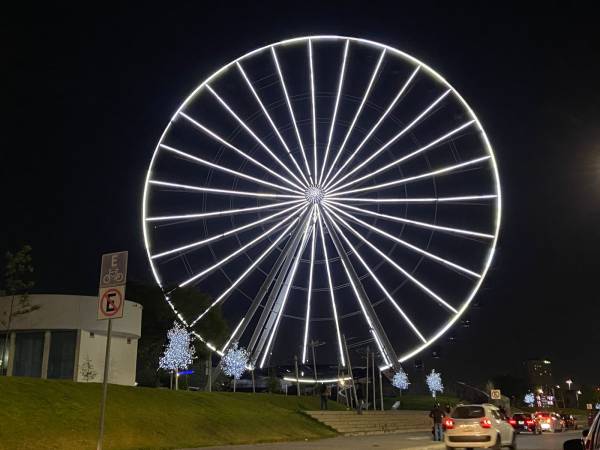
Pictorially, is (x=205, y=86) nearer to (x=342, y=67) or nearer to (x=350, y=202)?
(x=342, y=67)

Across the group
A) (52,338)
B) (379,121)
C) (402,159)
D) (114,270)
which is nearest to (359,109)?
(379,121)

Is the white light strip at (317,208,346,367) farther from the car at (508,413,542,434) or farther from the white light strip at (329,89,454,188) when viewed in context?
the car at (508,413,542,434)

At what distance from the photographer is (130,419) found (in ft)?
60.8

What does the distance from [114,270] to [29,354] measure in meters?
22.5

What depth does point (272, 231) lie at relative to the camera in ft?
112

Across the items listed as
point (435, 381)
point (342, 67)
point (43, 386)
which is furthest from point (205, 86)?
point (435, 381)

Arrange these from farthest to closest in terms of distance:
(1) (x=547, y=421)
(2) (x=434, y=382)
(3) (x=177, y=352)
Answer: (2) (x=434, y=382)
(1) (x=547, y=421)
(3) (x=177, y=352)

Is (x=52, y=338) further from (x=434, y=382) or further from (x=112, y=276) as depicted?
(x=434, y=382)

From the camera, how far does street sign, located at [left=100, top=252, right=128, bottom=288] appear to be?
38.1ft

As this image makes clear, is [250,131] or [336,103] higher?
[336,103]

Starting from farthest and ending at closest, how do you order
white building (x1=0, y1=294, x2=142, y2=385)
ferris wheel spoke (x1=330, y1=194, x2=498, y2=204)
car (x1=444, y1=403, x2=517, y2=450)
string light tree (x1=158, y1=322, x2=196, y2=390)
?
1. string light tree (x1=158, y1=322, x2=196, y2=390)
2. ferris wheel spoke (x1=330, y1=194, x2=498, y2=204)
3. white building (x1=0, y1=294, x2=142, y2=385)
4. car (x1=444, y1=403, x2=517, y2=450)

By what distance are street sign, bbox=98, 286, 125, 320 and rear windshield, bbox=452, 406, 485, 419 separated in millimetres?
10059

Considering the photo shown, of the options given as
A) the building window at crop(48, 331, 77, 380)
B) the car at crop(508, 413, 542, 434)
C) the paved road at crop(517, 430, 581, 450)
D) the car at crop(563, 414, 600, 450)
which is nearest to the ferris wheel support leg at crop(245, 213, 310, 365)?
the building window at crop(48, 331, 77, 380)

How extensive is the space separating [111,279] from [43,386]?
8.89 m
